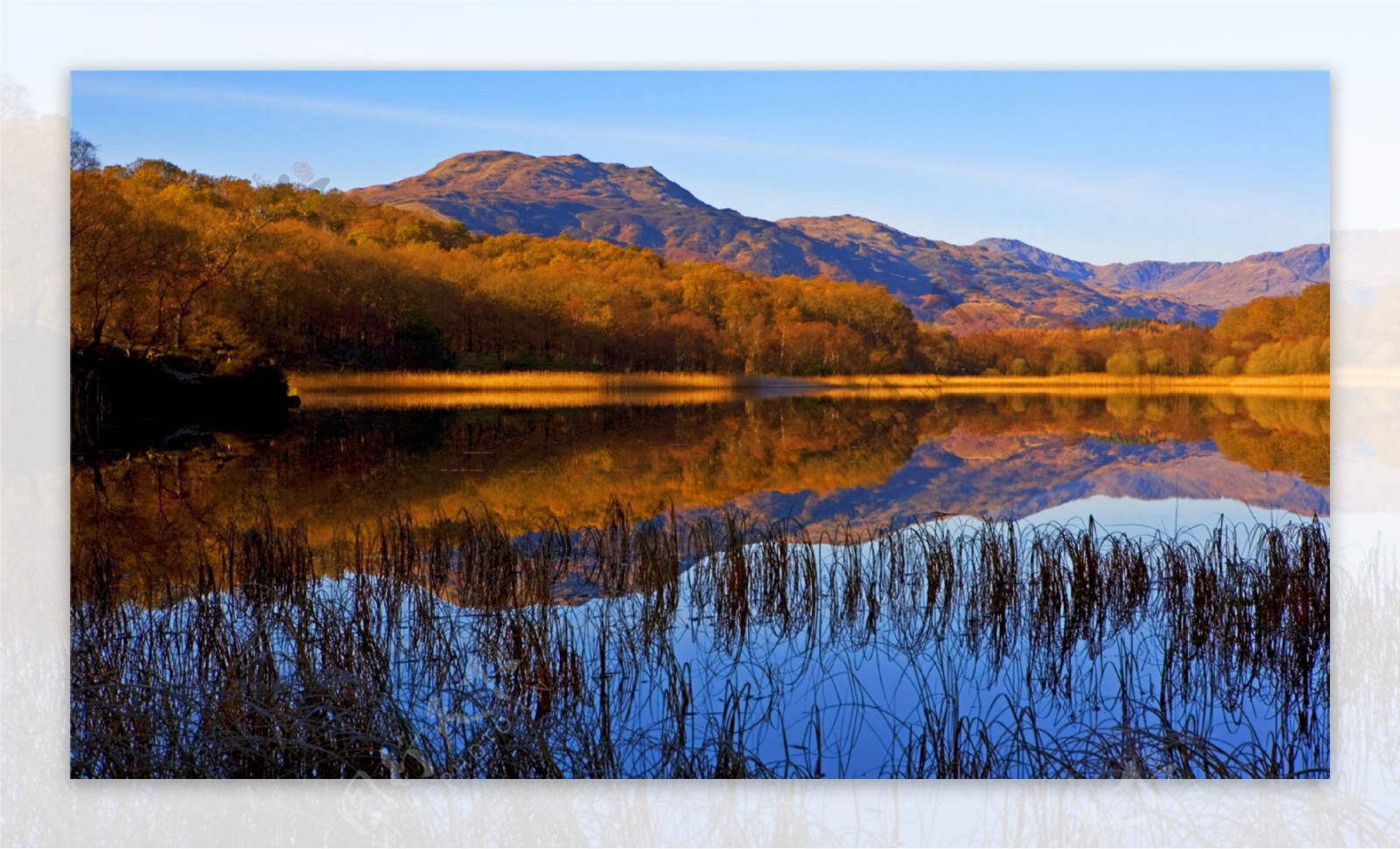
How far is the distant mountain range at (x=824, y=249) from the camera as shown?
5.90 metres

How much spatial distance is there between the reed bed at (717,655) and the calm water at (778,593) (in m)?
0.02

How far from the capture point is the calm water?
432 centimetres

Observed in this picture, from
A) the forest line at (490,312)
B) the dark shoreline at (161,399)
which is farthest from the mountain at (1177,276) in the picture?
the dark shoreline at (161,399)

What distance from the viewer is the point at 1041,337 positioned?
677cm

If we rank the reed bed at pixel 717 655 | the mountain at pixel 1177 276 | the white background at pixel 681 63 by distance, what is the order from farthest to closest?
the mountain at pixel 1177 276 < the white background at pixel 681 63 < the reed bed at pixel 717 655

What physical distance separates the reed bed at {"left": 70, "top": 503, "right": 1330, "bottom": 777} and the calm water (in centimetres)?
2

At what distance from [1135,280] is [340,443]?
483cm

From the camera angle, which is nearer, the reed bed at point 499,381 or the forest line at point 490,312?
the forest line at point 490,312

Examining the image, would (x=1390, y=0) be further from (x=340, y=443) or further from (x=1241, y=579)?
(x=340, y=443)

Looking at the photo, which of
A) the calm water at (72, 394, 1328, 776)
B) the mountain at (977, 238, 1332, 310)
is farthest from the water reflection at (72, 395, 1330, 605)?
the mountain at (977, 238, 1332, 310)

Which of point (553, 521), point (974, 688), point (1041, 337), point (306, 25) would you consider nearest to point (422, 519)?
point (553, 521)

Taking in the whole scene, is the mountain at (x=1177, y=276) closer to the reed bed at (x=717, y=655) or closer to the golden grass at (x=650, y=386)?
the golden grass at (x=650, y=386)

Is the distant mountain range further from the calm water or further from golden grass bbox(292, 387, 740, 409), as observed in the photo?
golden grass bbox(292, 387, 740, 409)

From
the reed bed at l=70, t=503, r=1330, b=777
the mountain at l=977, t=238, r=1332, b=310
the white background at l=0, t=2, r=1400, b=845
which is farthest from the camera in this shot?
the mountain at l=977, t=238, r=1332, b=310
